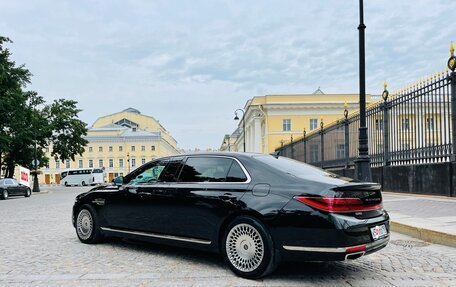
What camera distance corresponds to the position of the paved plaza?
4910 mm

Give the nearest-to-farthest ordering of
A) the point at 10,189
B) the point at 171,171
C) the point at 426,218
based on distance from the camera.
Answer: the point at 171,171 < the point at 426,218 < the point at 10,189

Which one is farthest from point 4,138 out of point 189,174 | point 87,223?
point 189,174

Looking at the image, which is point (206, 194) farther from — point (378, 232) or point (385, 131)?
point (385, 131)

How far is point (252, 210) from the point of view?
5043 mm

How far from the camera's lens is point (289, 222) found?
477cm

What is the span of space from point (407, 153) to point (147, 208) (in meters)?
10.5

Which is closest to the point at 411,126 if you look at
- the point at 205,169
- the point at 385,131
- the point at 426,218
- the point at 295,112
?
the point at 385,131

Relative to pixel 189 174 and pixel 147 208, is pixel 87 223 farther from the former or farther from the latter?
pixel 189 174

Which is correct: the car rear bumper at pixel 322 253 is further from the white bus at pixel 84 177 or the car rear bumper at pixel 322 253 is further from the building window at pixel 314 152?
the white bus at pixel 84 177

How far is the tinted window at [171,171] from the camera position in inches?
245

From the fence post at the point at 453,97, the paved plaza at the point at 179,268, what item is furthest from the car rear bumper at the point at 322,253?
the fence post at the point at 453,97

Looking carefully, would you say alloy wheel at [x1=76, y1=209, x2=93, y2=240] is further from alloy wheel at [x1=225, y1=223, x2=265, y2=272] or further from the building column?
the building column

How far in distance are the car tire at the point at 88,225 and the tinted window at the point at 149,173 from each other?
107 centimetres

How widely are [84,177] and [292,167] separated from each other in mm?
68980
